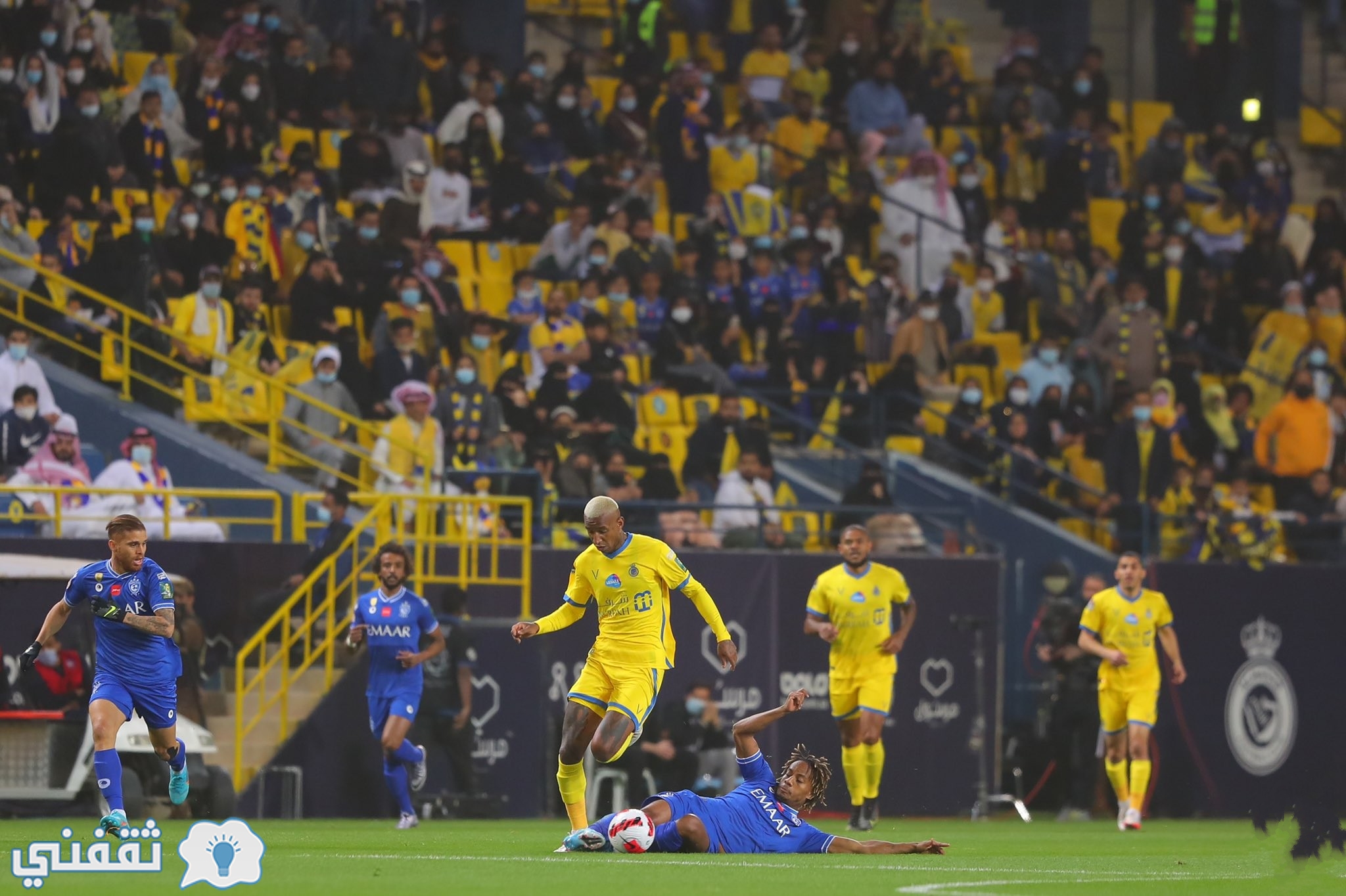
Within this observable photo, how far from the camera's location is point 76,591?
48.1 feet

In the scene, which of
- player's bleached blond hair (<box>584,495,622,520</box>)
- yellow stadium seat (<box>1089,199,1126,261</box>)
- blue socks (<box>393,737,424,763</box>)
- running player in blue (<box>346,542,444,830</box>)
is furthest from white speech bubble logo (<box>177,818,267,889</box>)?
yellow stadium seat (<box>1089,199,1126,261</box>)

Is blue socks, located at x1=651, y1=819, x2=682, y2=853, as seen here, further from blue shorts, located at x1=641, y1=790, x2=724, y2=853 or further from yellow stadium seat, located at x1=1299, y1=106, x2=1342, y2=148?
yellow stadium seat, located at x1=1299, y1=106, x2=1342, y2=148

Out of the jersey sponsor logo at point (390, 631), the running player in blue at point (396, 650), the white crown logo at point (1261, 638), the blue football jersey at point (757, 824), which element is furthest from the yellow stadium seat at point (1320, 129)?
the blue football jersey at point (757, 824)

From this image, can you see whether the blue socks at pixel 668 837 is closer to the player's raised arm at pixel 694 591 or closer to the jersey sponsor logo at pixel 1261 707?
the player's raised arm at pixel 694 591

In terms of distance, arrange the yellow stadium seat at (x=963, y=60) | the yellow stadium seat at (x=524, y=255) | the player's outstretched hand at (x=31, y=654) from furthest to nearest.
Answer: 1. the yellow stadium seat at (x=963, y=60)
2. the yellow stadium seat at (x=524, y=255)
3. the player's outstretched hand at (x=31, y=654)

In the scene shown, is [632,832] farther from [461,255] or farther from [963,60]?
[963,60]

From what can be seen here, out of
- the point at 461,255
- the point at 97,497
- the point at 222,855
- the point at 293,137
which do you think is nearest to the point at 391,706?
the point at 97,497

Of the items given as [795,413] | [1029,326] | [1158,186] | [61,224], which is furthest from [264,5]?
[1158,186]

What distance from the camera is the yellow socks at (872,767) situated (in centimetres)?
1969

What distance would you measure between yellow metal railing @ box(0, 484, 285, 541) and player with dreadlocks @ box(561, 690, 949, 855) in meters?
8.53

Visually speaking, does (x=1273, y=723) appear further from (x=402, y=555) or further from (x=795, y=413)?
(x=402, y=555)

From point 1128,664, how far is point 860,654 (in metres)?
2.68

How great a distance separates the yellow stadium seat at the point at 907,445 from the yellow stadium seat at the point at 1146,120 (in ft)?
30.4

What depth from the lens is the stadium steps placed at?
839 inches
